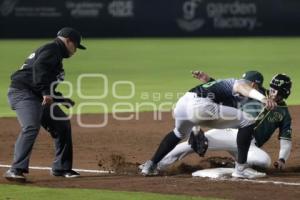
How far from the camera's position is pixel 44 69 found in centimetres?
875

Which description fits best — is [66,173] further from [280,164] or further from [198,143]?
[280,164]

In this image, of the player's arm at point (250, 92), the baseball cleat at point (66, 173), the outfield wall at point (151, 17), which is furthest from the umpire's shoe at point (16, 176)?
the outfield wall at point (151, 17)

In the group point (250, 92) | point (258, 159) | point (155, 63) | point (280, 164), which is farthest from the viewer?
point (155, 63)

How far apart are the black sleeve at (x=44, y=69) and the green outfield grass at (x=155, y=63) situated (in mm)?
6209

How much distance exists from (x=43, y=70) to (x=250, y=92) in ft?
6.99

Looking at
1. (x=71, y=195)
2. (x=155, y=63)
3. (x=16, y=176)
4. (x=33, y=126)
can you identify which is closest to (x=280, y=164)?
(x=71, y=195)

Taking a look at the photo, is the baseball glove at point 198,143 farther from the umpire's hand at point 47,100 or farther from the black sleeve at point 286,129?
the umpire's hand at point 47,100

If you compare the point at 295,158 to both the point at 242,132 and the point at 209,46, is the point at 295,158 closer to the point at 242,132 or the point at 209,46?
the point at 242,132

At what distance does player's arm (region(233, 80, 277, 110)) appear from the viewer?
27.5 ft

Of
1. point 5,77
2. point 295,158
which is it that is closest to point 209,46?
point 5,77

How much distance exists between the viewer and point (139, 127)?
43.8ft

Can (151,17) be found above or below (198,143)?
above

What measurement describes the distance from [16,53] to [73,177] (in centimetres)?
1801

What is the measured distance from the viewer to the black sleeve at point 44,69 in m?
8.72
